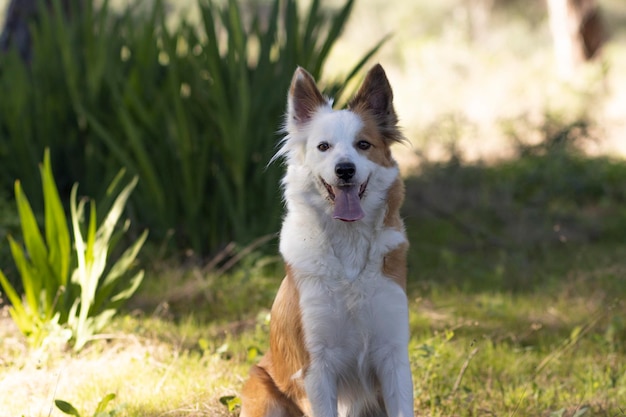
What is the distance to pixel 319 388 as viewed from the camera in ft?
10.7

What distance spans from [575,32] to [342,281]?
13566 mm

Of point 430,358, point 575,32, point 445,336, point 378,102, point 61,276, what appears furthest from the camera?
point 575,32

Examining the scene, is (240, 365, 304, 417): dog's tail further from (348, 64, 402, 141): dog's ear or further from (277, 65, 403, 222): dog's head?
(348, 64, 402, 141): dog's ear

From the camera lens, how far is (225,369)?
14.7ft

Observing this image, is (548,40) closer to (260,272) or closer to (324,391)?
(260,272)

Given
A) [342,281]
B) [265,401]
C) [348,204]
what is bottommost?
[265,401]

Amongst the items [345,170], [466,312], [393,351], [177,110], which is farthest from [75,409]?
[177,110]

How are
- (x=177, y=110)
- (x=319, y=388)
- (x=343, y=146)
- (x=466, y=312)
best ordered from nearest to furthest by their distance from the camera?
(x=319, y=388)
(x=343, y=146)
(x=466, y=312)
(x=177, y=110)

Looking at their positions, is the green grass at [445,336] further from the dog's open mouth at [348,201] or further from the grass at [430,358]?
the dog's open mouth at [348,201]

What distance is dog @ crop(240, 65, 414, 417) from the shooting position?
10.7 ft

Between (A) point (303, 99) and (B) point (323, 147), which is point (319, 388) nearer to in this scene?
(B) point (323, 147)

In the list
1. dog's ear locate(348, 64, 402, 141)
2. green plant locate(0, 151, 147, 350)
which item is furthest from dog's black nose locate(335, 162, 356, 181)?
green plant locate(0, 151, 147, 350)

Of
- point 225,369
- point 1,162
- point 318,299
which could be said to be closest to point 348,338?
point 318,299

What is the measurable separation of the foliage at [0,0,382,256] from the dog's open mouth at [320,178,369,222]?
10.8 ft
